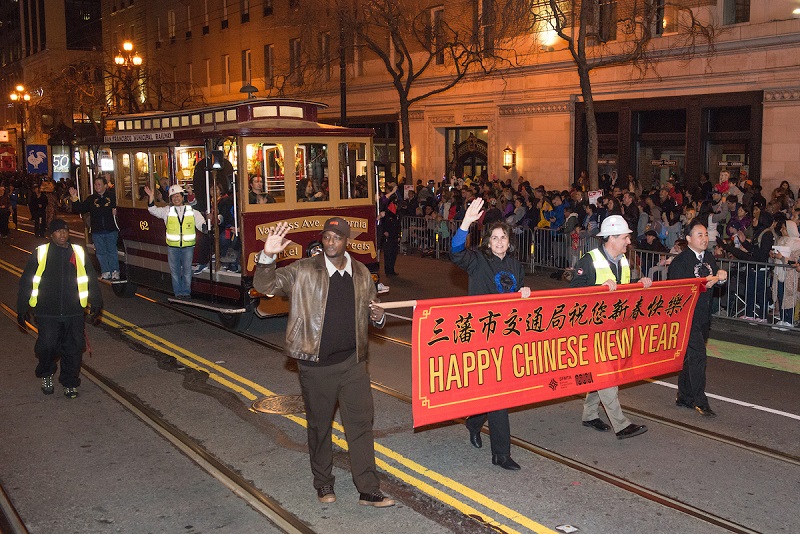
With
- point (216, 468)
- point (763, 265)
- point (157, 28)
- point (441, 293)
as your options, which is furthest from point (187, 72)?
point (216, 468)

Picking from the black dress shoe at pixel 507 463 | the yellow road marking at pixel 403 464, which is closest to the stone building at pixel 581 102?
the yellow road marking at pixel 403 464

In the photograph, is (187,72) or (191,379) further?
(187,72)

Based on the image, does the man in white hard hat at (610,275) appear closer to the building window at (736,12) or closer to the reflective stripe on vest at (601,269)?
the reflective stripe on vest at (601,269)

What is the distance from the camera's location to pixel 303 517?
636cm

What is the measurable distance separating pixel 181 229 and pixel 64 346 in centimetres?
449

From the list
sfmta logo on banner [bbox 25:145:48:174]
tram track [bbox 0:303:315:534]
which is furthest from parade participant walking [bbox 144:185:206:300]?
sfmta logo on banner [bbox 25:145:48:174]

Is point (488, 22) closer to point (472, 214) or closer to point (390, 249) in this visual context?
point (390, 249)

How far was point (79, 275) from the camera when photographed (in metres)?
9.66

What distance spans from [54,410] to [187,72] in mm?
44263

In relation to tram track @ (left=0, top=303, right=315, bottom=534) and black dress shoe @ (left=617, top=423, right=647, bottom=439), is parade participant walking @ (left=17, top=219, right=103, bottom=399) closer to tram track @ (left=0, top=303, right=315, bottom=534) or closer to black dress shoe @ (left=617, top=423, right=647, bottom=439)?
tram track @ (left=0, top=303, right=315, bottom=534)

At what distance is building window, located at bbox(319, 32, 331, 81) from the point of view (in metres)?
31.0

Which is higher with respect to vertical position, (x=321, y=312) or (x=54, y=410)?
(x=321, y=312)

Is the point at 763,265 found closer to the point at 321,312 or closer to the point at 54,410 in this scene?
the point at 321,312

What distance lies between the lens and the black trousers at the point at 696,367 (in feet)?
28.9
